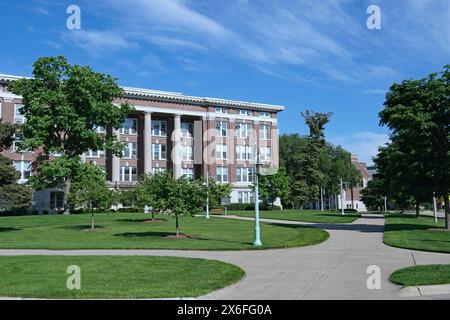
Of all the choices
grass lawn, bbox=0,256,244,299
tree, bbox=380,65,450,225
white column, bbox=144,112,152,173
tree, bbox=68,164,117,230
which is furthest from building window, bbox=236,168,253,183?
grass lawn, bbox=0,256,244,299

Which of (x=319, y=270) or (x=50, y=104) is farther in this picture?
(x=50, y=104)

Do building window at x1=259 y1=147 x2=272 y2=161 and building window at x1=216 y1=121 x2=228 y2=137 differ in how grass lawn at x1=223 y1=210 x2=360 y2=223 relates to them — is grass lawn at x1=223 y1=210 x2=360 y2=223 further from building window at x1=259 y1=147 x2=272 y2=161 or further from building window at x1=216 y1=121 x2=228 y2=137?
building window at x1=259 y1=147 x2=272 y2=161

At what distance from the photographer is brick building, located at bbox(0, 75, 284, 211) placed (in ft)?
238

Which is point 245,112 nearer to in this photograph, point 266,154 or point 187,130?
point 266,154

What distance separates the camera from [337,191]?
9394cm

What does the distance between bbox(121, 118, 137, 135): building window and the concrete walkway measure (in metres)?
55.6

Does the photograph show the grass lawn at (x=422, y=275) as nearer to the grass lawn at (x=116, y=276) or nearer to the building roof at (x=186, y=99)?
the grass lawn at (x=116, y=276)

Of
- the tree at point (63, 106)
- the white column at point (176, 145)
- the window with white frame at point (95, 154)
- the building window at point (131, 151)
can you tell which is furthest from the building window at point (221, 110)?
the tree at point (63, 106)

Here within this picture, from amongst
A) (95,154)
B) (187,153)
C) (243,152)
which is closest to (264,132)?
(243,152)

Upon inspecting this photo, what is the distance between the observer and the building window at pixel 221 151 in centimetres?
7907

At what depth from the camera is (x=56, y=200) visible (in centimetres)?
6594
